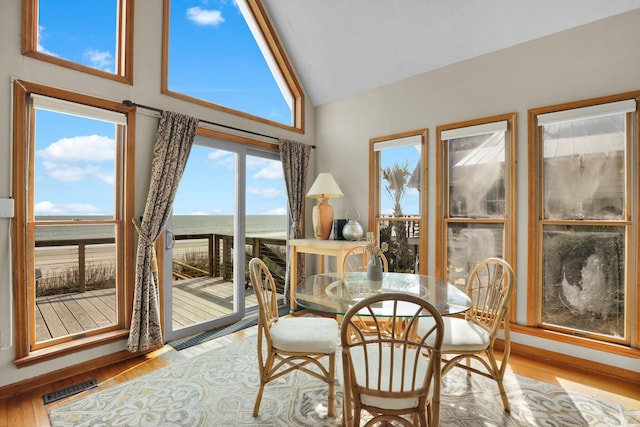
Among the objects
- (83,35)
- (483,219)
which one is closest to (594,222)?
(483,219)

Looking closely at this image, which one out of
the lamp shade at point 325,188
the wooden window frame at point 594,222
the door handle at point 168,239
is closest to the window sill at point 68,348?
the door handle at point 168,239

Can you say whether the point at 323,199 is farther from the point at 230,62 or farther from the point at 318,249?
the point at 230,62

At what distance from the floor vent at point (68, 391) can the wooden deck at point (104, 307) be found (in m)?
0.43

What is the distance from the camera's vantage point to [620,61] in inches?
97.0

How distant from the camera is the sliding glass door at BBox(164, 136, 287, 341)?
3221 millimetres

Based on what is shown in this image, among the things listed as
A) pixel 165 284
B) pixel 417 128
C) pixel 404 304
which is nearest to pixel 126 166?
pixel 165 284

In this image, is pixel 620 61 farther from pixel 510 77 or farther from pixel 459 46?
pixel 459 46

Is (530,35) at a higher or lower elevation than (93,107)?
higher

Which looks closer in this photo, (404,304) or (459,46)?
(404,304)

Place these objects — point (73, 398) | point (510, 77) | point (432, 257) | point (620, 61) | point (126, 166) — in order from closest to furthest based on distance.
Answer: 1. point (73, 398)
2. point (620, 61)
3. point (126, 166)
4. point (510, 77)
5. point (432, 257)

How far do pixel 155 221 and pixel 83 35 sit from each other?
63.0 inches

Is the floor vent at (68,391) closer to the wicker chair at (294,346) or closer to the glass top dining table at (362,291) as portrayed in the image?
the wicker chair at (294,346)

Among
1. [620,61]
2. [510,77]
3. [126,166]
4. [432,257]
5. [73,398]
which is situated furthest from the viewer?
[432,257]

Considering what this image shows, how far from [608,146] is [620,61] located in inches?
25.3
